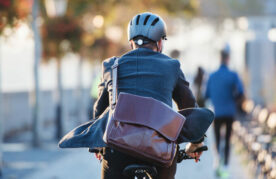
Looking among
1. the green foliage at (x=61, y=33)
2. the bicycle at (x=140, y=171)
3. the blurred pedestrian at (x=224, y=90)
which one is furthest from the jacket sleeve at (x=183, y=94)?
the green foliage at (x=61, y=33)

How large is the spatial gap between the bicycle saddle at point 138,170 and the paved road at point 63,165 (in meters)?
6.85

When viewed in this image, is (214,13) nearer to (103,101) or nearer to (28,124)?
(28,124)

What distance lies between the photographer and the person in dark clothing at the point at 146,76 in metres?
4.55

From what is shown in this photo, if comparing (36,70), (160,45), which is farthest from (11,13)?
(160,45)

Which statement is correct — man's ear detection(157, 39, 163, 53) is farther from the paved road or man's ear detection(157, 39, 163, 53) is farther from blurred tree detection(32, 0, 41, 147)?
blurred tree detection(32, 0, 41, 147)

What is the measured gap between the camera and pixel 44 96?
93.9 ft

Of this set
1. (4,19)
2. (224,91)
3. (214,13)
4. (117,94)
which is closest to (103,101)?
(117,94)

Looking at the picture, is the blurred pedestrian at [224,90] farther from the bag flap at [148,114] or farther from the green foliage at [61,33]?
the green foliage at [61,33]

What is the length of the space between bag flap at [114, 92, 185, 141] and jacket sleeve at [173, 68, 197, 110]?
15.3 inches

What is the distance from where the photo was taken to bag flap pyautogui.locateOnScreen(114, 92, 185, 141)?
4332mm

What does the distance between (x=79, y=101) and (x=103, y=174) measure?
21908 mm

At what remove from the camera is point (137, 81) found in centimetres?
456

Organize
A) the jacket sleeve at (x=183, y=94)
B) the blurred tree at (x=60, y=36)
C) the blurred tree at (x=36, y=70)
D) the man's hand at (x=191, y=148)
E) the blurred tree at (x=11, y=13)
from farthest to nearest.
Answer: the blurred tree at (x=60, y=36) → the blurred tree at (x=36, y=70) → the blurred tree at (x=11, y=13) → the man's hand at (x=191, y=148) → the jacket sleeve at (x=183, y=94)

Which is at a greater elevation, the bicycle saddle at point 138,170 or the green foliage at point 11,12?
the green foliage at point 11,12
